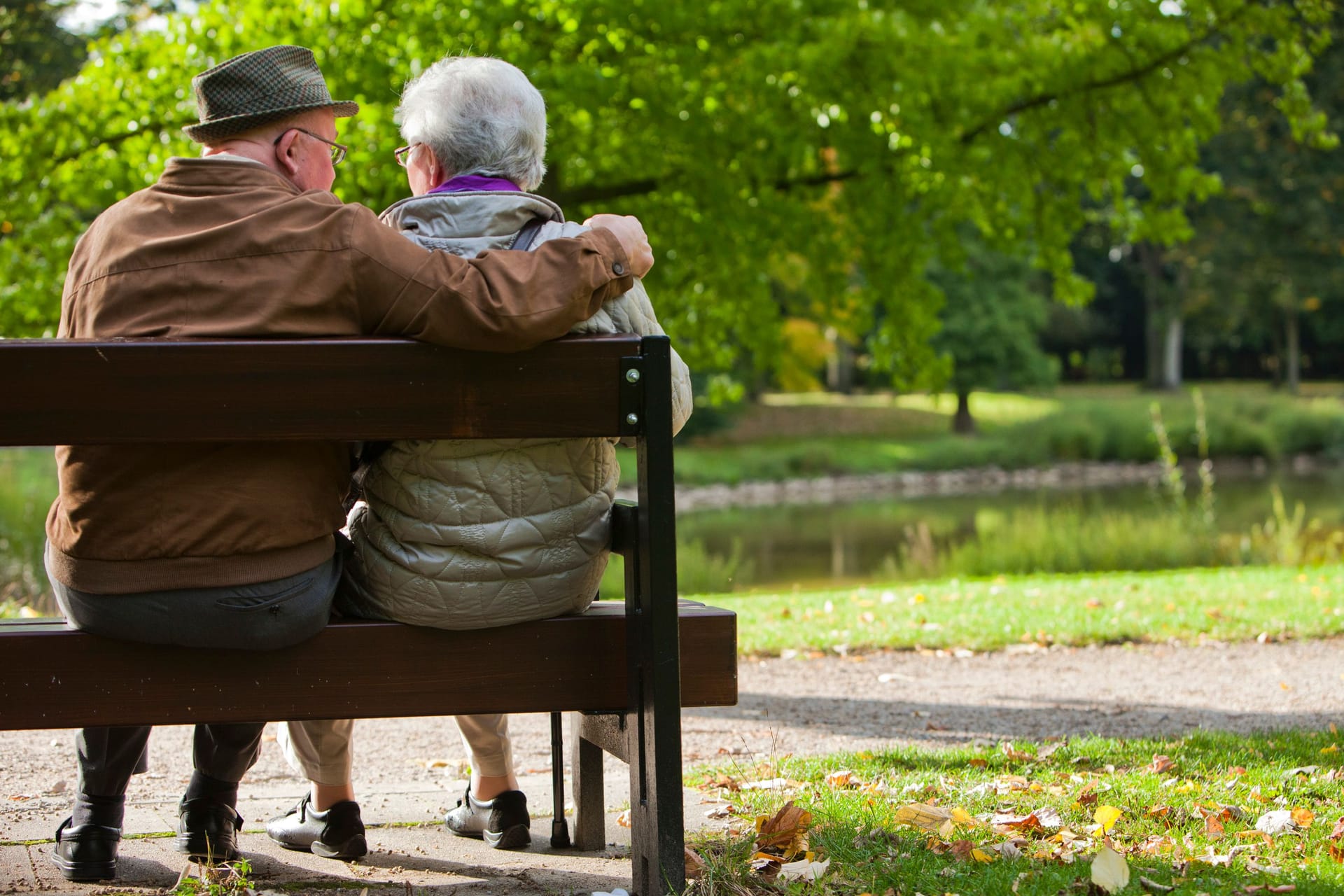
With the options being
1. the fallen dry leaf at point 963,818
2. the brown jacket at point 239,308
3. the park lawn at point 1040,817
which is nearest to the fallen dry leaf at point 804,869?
the park lawn at point 1040,817

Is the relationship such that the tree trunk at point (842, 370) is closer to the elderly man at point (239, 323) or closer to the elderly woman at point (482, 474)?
the elderly woman at point (482, 474)

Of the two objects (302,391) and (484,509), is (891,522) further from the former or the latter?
(302,391)

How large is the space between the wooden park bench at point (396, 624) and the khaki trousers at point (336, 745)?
0.51 meters

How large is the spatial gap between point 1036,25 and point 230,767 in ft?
23.1

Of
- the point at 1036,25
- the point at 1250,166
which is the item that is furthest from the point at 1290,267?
the point at 1036,25

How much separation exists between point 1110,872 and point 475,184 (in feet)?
6.19

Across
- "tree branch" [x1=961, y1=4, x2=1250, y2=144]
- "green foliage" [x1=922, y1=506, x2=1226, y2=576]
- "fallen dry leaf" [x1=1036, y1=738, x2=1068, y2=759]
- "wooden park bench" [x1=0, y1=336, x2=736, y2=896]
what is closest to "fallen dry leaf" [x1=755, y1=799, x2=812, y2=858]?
"wooden park bench" [x1=0, y1=336, x2=736, y2=896]

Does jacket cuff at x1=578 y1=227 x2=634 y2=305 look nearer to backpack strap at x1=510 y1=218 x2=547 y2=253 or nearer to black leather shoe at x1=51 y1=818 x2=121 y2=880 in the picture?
backpack strap at x1=510 y1=218 x2=547 y2=253

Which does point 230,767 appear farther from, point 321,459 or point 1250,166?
point 1250,166

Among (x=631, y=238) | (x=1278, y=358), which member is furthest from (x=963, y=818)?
(x=1278, y=358)

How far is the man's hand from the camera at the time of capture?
2551 millimetres

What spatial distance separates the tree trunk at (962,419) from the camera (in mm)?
37500

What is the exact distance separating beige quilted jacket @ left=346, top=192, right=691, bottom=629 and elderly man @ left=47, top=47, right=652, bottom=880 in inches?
4.8

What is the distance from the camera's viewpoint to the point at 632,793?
106 inches
